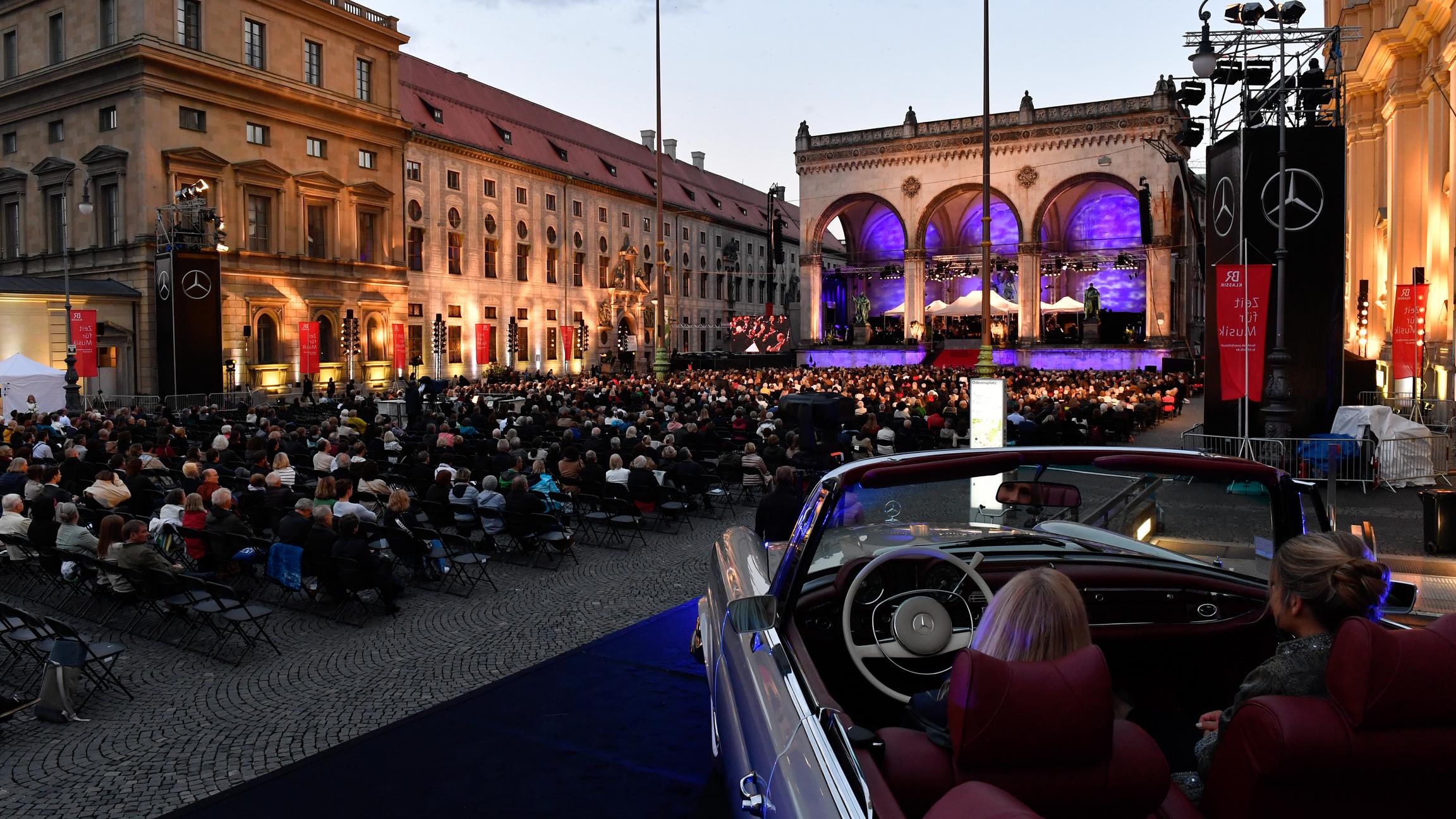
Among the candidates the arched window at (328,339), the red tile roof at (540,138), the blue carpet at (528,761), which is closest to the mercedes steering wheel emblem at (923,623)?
the blue carpet at (528,761)

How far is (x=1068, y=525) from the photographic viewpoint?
4.95 metres

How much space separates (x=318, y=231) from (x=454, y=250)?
9.68 metres

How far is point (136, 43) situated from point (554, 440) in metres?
31.2

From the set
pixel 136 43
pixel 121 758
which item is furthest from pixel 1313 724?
pixel 136 43

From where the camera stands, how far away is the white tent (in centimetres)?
2731

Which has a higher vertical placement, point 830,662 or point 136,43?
point 136,43

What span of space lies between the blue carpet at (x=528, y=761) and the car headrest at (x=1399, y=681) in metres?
3.21

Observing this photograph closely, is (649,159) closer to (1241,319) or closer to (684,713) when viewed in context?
(1241,319)

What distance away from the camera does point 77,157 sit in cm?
4016

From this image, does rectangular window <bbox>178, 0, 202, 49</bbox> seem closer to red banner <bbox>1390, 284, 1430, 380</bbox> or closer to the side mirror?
red banner <bbox>1390, 284, 1430, 380</bbox>

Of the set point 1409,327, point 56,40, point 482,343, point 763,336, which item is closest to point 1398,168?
point 1409,327

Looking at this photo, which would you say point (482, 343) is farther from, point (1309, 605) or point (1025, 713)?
point (1025, 713)

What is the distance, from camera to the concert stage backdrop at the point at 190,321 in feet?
103

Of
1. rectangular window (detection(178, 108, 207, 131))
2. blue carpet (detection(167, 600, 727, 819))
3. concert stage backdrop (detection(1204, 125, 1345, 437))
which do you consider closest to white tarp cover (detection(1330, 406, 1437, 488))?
concert stage backdrop (detection(1204, 125, 1345, 437))
